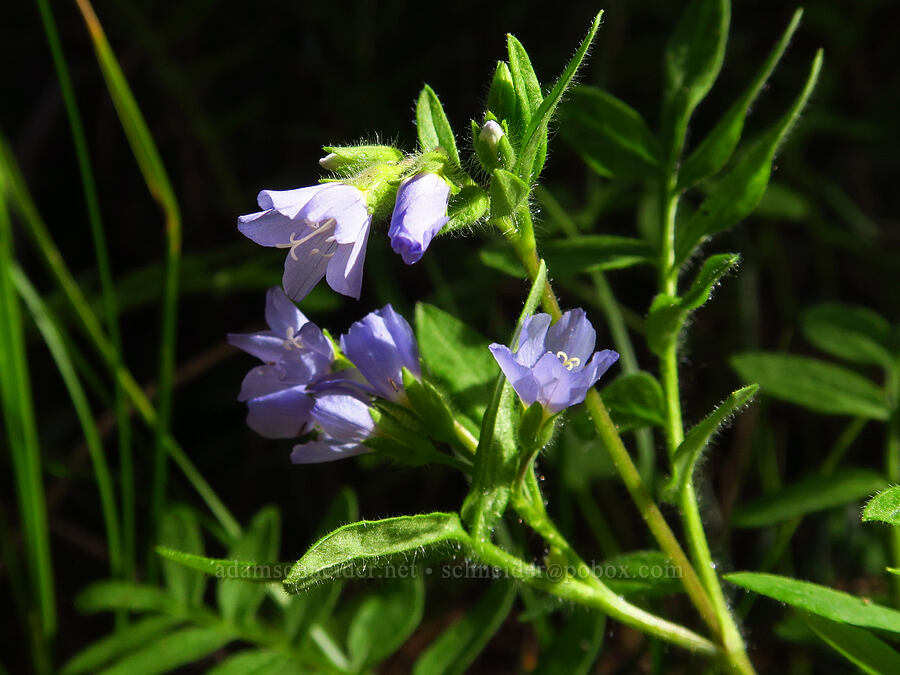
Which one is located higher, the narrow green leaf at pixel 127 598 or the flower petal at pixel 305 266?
the flower petal at pixel 305 266

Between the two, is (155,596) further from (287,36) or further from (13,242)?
(287,36)

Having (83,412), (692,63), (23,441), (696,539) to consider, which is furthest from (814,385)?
(23,441)

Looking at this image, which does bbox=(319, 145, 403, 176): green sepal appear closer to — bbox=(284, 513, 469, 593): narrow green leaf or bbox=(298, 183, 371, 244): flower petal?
bbox=(298, 183, 371, 244): flower petal

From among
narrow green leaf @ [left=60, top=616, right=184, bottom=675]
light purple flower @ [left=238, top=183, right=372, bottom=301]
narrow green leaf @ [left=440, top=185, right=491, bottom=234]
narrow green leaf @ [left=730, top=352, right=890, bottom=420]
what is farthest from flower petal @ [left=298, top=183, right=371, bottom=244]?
narrow green leaf @ [left=60, top=616, right=184, bottom=675]

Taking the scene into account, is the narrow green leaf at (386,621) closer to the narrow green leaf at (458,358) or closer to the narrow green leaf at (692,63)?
Answer: the narrow green leaf at (458,358)

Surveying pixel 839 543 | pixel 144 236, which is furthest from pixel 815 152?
pixel 144 236

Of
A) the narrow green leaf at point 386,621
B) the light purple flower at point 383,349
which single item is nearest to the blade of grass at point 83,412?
the narrow green leaf at point 386,621
